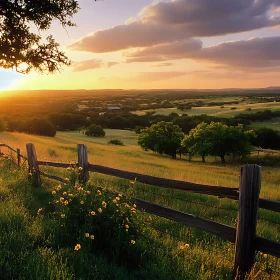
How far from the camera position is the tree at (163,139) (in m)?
56.1

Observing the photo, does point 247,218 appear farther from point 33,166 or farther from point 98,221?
point 33,166

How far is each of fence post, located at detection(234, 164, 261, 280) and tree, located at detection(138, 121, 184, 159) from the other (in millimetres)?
50973

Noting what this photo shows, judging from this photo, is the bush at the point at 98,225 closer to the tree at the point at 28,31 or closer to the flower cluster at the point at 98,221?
the flower cluster at the point at 98,221

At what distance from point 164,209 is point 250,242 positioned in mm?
1567

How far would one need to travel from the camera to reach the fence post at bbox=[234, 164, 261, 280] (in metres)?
4.23

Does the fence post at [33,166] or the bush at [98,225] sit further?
the fence post at [33,166]

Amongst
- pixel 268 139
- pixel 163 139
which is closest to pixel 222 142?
pixel 163 139

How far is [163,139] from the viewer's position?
55.8 meters

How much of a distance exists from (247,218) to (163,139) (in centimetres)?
5159

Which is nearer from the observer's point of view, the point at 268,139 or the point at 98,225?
the point at 98,225

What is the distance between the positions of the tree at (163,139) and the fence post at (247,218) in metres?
51.0

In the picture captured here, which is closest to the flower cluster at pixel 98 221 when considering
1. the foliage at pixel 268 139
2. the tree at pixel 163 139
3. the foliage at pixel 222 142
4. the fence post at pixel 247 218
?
the fence post at pixel 247 218

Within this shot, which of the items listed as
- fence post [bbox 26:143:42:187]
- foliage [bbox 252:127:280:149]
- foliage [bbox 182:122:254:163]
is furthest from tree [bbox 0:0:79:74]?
foliage [bbox 252:127:280:149]

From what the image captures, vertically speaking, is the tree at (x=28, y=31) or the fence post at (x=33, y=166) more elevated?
the tree at (x=28, y=31)
